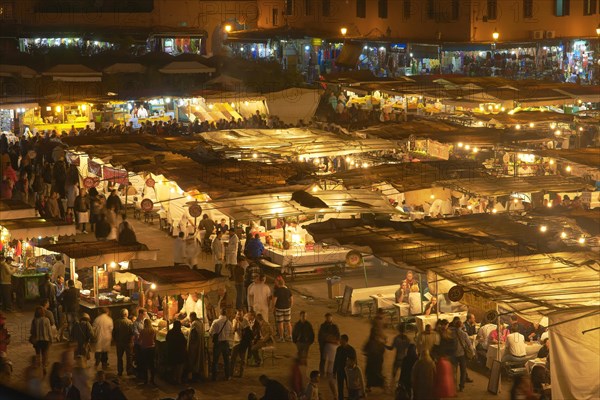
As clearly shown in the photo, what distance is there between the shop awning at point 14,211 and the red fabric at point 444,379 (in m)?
9.26

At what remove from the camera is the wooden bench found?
721 inches

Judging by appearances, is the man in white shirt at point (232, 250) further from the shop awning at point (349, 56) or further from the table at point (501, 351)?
the shop awning at point (349, 56)

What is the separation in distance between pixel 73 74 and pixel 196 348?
22830mm

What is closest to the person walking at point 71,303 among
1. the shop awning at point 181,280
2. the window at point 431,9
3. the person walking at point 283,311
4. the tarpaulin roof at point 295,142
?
the shop awning at point 181,280

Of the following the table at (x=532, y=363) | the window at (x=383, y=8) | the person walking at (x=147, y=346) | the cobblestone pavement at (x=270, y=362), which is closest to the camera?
the table at (x=532, y=363)

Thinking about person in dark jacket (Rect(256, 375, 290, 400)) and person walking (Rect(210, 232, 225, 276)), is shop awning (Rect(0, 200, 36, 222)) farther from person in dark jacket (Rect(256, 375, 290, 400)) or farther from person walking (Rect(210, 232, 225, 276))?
person in dark jacket (Rect(256, 375, 290, 400))

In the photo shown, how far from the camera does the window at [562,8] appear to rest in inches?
1945

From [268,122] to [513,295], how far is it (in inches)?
846

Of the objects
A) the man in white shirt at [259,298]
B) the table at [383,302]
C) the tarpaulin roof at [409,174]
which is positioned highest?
the tarpaulin roof at [409,174]

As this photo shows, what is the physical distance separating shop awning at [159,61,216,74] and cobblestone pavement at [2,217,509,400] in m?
18.4

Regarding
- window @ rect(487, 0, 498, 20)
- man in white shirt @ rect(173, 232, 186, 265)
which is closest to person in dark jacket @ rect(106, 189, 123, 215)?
man in white shirt @ rect(173, 232, 186, 265)

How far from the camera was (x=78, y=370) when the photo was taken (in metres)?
13.4

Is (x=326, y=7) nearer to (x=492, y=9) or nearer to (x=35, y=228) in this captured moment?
(x=492, y=9)

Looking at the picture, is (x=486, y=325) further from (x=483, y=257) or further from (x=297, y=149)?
(x=297, y=149)
